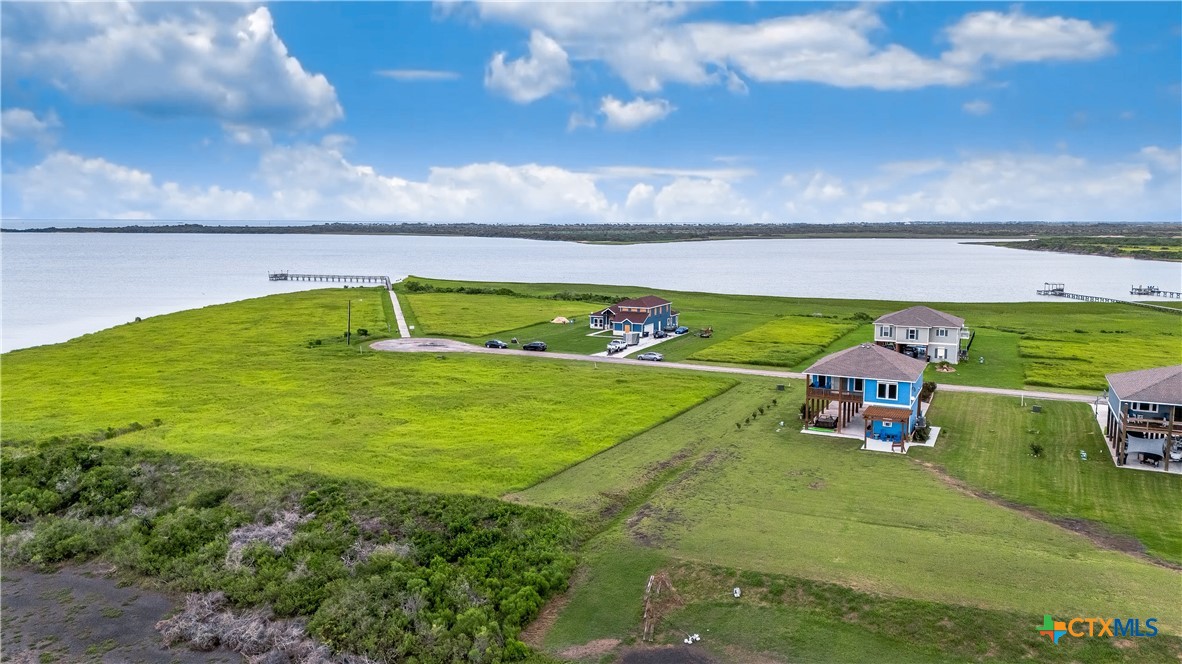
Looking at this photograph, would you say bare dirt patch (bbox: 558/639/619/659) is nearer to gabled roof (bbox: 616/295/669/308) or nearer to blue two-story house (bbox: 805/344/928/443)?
blue two-story house (bbox: 805/344/928/443)

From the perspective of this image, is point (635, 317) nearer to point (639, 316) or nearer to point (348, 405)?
point (639, 316)

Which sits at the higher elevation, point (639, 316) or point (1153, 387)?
point (1153, 387)

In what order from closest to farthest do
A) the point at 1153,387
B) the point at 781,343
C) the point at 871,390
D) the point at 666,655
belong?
1. the point at 666,655
2. the point at 1153,387
3. the point at 871,390
4. the point at 781,343

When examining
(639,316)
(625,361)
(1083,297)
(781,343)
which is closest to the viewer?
(625,361)

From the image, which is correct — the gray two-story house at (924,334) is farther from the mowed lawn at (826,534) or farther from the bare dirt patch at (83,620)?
the bare dirt patch at (83,620)

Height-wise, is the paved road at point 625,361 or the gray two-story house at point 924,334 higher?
the gray two-story house at point 924,334

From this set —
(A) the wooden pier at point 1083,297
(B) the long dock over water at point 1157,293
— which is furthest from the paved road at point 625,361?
(B) the long dock over water at point 1157,293

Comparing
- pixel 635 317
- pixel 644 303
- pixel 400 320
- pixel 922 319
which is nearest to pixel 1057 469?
pixel 922 319

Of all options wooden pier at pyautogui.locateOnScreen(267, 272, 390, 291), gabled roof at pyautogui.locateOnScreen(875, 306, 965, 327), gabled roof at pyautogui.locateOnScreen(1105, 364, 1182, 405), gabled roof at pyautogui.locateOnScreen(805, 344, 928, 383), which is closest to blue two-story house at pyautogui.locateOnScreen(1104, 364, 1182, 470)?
gabled roof at pyautogui.locateOnScreen(1105, 364, 1182, 405)
